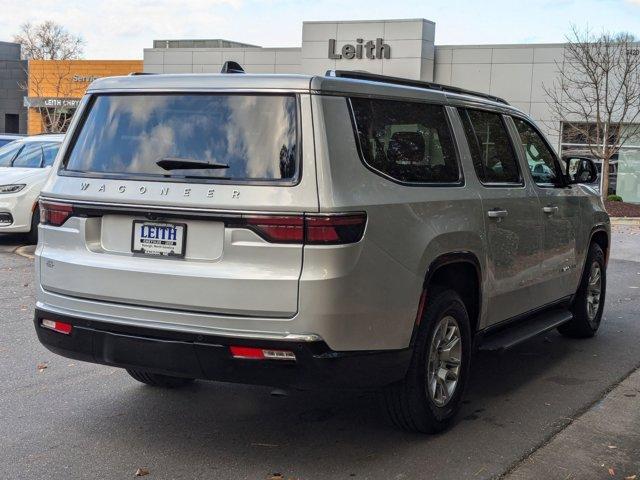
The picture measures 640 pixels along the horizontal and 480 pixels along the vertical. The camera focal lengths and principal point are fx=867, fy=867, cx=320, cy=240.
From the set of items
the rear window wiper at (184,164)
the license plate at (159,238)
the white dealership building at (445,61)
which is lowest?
the license plate at (159,238)

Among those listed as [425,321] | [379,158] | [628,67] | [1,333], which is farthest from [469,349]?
[628,67]

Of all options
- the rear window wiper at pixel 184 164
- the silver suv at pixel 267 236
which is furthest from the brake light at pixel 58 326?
the rear window wiper at pixel 184 164

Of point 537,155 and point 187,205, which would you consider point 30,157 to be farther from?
point 187,205

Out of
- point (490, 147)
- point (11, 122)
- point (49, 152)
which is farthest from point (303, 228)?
point (11, 122)

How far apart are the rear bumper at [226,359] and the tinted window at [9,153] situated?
1023cm

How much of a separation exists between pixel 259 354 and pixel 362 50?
3274cm

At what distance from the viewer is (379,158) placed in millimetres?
4453

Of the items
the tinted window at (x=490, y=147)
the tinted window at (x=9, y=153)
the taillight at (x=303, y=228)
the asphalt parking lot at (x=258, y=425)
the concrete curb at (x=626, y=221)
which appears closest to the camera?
the taillight at (x=303, y=228)

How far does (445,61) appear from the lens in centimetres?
3488

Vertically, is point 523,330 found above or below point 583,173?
below

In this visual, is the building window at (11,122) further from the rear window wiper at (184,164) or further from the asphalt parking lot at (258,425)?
the rear window wiper at (184,164)

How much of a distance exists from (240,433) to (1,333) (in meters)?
3.38

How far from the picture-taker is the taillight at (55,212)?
4.59m

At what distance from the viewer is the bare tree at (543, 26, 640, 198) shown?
98.9 feet
